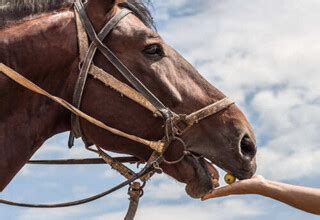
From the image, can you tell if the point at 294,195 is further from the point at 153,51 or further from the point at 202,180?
the point at 153,51

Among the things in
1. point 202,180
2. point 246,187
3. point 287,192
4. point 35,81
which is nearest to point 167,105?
point 202,180

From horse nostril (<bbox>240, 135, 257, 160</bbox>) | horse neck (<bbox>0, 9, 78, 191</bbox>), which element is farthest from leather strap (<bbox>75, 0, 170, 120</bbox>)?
horse nostril (<bbox>240, 135, 257, 160</bbox>)

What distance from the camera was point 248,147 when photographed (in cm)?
690

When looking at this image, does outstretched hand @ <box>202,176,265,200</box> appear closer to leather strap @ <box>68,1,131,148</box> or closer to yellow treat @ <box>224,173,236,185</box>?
yellow treat @ <box>224,173,236,185</box>

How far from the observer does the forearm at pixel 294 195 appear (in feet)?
15.2

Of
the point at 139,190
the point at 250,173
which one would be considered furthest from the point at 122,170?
the point at 250,173

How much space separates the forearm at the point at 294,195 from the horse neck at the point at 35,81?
2731 mm

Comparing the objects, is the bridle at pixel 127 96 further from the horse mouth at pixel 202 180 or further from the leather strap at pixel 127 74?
the horse mouth at pixel 202 180

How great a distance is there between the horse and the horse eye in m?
0.01

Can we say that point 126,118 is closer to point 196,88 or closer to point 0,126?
point 196,88

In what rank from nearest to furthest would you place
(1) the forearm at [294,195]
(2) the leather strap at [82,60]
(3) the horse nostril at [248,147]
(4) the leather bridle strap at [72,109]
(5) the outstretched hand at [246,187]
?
(1) the forearm at [294,195], (5) the outstretched hand at [246,187], (4) the leather bridle strap at [72,109], (2) the leather strap at [82,60], (3) the horse nostril at [248,147]

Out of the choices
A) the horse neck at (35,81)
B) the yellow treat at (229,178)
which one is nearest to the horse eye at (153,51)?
the horse neck at (35,81)

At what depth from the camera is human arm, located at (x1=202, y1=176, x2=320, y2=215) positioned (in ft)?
15.2

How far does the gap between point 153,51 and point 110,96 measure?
68cm
